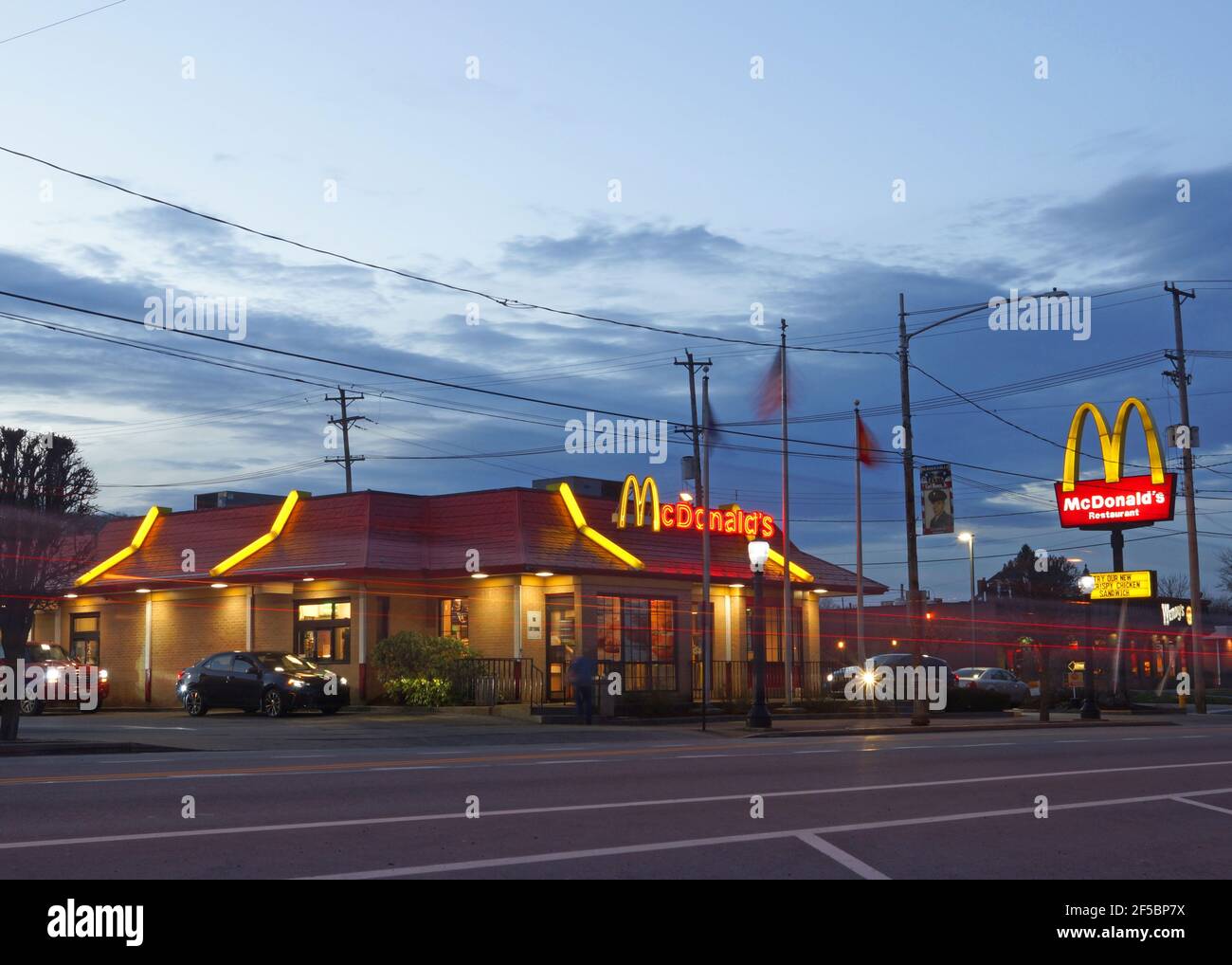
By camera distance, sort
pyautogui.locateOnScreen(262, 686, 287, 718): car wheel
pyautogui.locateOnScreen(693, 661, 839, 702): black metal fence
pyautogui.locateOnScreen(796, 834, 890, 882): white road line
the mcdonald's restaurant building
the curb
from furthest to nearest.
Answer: pyautogui.locateOnScreen(693, 661, 839, 702): black metal fence
the mcdonald's restaurant building
pyautogui.locateOnScreen(262, 686, 287, 718): car wheel
the curb
pyautogui.locateOnScreen(796, 834, 890, 882): white road line

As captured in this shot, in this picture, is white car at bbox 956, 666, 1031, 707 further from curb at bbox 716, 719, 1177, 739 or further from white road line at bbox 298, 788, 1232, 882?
white road line at bbox 298, 788, 1232, 882

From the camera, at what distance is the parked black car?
31.8 meters

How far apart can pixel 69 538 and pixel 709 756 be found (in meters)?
27.2

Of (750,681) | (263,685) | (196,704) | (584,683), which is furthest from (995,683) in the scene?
(196,704)

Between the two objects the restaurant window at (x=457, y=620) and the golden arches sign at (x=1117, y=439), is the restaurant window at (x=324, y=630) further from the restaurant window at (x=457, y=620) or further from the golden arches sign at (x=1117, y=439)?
the golden arches sign at (x=1117, y=439)

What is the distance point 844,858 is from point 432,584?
2750 cm

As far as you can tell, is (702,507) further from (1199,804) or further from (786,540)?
(1199,804)

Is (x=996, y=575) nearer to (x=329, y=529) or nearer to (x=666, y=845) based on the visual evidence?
(x=329, y=529)

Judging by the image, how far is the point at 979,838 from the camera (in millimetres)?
11125

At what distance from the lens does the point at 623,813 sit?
12.4m

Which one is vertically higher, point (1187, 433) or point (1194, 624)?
point (1187, 433)

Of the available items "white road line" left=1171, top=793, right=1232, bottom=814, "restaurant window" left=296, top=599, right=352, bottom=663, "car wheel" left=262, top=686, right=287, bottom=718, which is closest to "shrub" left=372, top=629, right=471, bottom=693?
"restaurant window" left=296, top=599, right=352, bottom=663

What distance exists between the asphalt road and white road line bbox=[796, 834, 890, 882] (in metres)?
0.02
